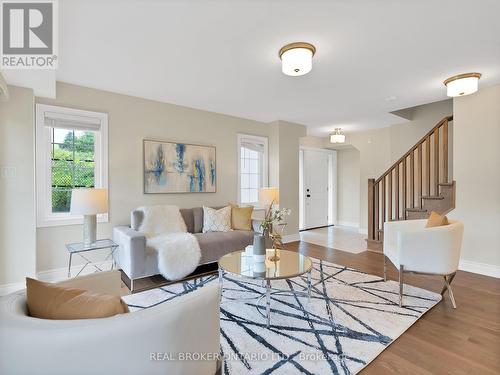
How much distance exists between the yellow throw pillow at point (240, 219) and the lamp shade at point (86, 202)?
1848 millimetres

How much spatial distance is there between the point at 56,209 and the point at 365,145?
6.06 meters

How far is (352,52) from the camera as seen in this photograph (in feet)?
7.91

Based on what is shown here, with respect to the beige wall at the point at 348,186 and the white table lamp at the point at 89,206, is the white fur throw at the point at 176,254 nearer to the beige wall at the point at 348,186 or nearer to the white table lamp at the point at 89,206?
the white table lamp at the point at 89,206

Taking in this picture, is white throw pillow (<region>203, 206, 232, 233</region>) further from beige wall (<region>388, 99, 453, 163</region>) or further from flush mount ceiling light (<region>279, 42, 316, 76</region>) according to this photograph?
beige wall (<region>388, 99, 453, 163</region>)

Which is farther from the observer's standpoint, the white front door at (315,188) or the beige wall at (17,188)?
the white front door at (315,188)

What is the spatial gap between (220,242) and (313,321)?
5.37 ft

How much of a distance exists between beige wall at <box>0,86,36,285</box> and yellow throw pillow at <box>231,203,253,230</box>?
245 cm

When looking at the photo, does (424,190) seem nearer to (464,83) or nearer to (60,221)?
(464,83)

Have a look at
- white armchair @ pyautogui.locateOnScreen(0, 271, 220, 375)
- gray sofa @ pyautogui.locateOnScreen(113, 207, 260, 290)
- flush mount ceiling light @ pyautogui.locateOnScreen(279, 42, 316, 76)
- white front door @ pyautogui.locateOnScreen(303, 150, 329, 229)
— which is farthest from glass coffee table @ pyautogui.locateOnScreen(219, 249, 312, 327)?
white front door @ pyautogui.locateOnScreen(303, 150, 329, 229)

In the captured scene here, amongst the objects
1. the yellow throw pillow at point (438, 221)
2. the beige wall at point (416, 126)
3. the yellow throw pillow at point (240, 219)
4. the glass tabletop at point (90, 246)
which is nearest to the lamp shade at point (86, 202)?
the glass tabletop at point (90, 246)

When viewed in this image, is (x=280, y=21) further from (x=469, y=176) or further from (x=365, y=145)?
(x=365, y=145)

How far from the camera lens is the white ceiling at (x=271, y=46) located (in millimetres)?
1834

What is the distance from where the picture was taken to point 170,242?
9.79 ft

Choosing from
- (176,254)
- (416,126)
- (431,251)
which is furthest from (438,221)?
(416,126)
